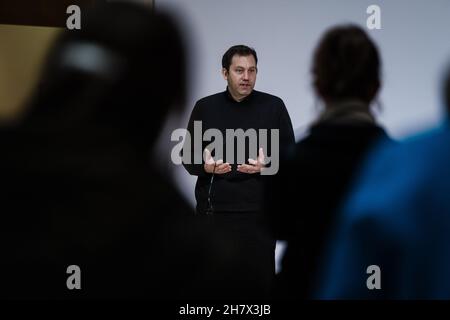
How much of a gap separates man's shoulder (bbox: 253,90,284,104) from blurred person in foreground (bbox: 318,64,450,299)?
1.57m

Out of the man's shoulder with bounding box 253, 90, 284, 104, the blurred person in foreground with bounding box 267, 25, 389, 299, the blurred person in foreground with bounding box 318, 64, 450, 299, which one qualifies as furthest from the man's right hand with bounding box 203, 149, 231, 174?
the blurred person in foreground with bounding box 318, 64, 450, 299

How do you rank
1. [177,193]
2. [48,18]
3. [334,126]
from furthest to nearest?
[48,18] < [334,126] < [177,193]

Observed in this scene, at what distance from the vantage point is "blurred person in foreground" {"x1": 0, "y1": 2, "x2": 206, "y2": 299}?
0.74m

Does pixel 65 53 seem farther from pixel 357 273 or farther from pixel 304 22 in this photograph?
pixel 304 22

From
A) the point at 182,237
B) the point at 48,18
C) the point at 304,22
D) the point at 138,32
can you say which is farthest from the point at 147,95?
the point at 304,22

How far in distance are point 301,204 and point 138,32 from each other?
24.2 inches

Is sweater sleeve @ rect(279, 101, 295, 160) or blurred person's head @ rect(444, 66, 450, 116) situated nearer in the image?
blurred person's head @ rect(444, 66, 450, 116)

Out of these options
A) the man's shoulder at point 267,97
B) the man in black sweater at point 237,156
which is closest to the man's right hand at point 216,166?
the man in black sweater at point 237,156

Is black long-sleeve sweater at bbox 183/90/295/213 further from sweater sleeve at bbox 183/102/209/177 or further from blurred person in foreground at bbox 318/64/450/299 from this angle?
blurred person in foreground at bbox 318/64/450/299

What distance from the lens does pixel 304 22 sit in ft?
8.56

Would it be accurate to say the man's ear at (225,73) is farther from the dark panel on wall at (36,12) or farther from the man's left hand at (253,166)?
the dark panel on wall at (36,12)

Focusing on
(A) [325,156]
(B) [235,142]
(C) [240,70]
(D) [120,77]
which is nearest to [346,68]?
(A) [325,156]

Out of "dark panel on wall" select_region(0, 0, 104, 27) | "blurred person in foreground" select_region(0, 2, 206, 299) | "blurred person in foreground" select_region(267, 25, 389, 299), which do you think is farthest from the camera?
"dark panel on wall" select_region(0, 0, 104, 27)

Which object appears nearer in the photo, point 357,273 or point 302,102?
point 357,273
